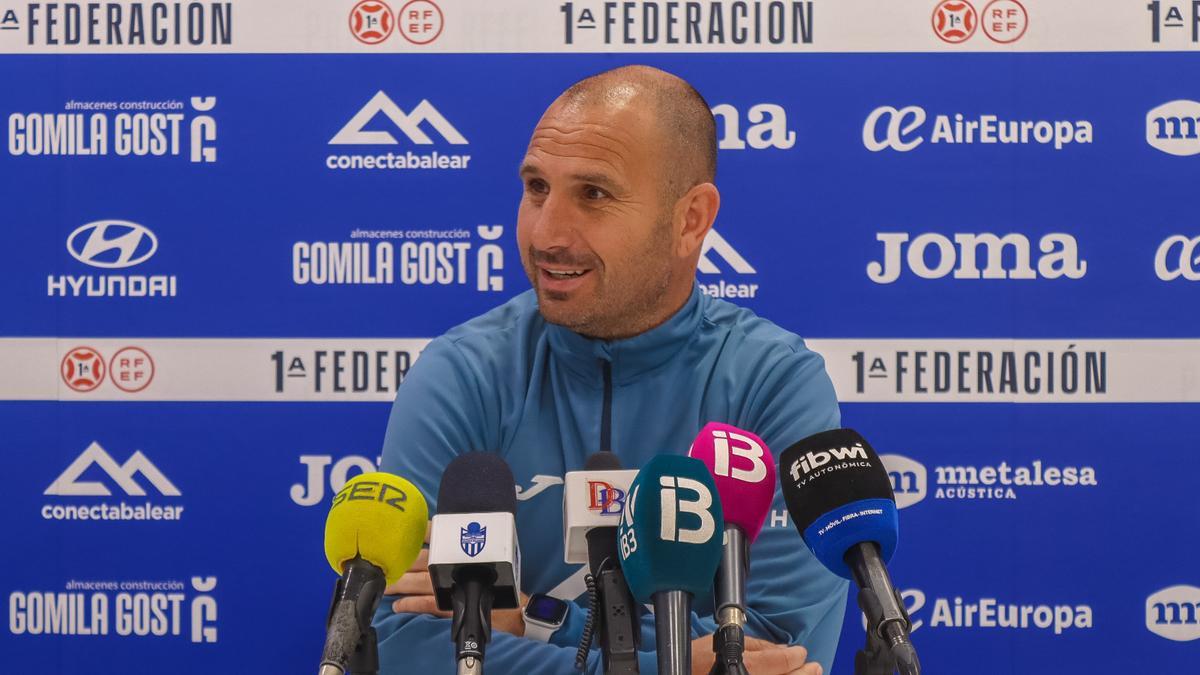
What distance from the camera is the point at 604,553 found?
1.50 meters

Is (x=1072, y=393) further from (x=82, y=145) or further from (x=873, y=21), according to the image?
(x=82, y=145)

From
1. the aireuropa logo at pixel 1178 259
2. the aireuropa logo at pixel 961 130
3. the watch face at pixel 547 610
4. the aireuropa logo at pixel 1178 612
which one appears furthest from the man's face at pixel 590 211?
the aireuropa logo at pixel 1178 612

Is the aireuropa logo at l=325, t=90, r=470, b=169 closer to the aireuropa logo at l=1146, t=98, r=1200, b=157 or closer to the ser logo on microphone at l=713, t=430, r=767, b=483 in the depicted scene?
the aireuropa logo at l=1146, t=98, r=1200, b=157

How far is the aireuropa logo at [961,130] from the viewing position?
3.36 metres

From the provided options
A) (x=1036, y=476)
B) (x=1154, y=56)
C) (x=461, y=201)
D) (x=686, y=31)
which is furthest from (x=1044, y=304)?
(x=461, y=201)

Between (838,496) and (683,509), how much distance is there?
0.68 ft

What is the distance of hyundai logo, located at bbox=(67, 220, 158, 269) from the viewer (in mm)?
3426

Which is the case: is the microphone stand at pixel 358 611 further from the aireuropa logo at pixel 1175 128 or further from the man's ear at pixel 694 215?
the aireuropa logo at pixel 1175 128

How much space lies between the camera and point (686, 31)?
3.38m

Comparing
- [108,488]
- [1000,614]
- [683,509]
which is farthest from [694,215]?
[108,488]

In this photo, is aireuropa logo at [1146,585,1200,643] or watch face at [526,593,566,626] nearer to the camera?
watch face at [526,593,566,626]

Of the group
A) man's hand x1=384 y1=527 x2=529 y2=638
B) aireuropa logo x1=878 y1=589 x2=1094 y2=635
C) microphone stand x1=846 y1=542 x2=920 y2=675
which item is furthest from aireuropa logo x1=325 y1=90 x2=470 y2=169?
microphone stand x1=846 y1=542 x2=920 y2=675

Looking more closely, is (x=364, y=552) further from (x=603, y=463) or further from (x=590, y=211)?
(x=590, y=211)

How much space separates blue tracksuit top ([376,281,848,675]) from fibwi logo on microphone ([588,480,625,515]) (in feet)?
2.21
